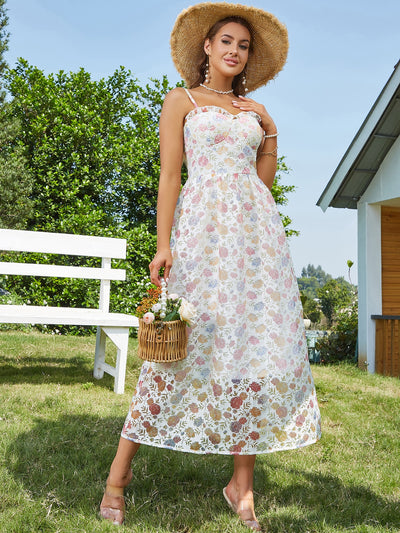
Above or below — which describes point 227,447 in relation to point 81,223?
below

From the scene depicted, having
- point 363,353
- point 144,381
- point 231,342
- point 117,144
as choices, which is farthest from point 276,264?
point 117,144

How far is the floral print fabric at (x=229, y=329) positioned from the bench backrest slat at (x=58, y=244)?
11.2 feet

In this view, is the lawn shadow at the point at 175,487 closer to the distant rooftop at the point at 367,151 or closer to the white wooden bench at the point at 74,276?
the white wooden bench at the point at 74,276

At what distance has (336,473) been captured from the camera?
293cm

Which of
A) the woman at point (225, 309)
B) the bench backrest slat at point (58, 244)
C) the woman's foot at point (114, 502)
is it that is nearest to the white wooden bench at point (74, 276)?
the bench backrest slat at point (58, 244)

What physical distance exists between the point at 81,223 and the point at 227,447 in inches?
283

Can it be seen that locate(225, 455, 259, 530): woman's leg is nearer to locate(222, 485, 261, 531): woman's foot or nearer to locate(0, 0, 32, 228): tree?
locate(222, 485, 261, 531): woman's foot

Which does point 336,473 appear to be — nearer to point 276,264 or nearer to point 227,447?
point 227,447

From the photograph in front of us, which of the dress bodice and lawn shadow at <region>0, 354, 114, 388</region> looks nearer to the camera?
the dress bodice

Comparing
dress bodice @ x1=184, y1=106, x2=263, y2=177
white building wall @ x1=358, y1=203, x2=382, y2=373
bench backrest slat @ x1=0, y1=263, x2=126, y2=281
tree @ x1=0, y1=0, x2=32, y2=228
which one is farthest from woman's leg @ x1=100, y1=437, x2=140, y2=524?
tree @ x1=0, y1=0, x2=32, y2=228

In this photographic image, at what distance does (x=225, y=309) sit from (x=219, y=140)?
30.2 inches

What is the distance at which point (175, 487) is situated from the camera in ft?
8.34

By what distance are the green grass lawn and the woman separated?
163 mm

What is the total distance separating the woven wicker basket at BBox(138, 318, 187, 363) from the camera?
79.8 inches
